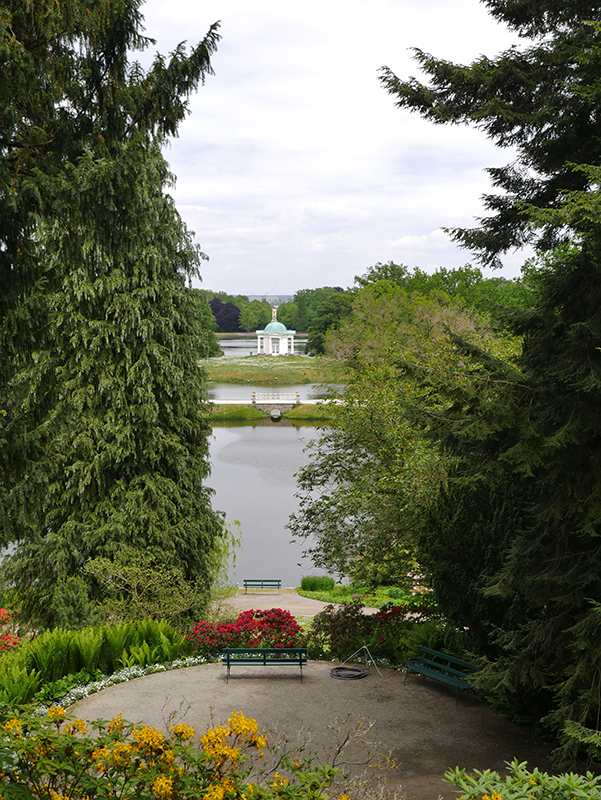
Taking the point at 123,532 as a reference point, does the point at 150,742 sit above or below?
above

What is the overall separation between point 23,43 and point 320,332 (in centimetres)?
6822

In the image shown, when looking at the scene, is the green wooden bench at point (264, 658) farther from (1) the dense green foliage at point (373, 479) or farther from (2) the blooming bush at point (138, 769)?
(2) the blooming bush at point (138, 769)

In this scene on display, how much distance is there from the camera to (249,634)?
1056 cm

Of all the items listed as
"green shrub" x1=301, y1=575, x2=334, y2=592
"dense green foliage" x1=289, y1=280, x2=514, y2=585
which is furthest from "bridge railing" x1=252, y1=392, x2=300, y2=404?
"dense green foliage" x1=289, y1=280, x2=514, y2=585

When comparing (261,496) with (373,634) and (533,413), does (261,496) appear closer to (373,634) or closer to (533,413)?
(373,634)

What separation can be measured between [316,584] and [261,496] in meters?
8.84

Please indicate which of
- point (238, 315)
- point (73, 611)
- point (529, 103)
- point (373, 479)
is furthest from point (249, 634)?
point (238, 315)

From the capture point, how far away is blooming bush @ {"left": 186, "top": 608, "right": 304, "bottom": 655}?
10305 millimetres

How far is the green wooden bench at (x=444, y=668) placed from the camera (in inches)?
321

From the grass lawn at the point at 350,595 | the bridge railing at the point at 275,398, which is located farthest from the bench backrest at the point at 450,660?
the bridge railing at the point at 275,398

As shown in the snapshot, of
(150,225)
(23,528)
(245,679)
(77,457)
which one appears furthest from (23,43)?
(77,457)

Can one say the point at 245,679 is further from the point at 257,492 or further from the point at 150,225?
the point at 257,492

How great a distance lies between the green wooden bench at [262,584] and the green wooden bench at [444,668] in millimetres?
13911

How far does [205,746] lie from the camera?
12.7 feet
